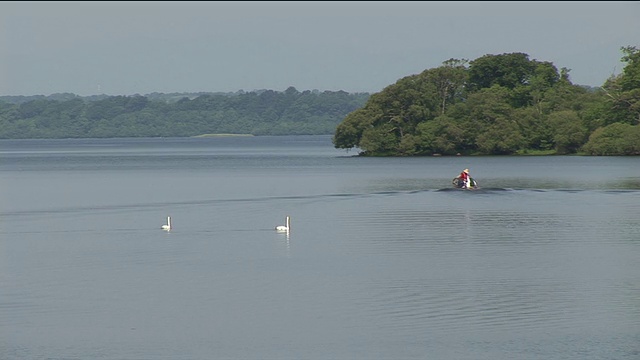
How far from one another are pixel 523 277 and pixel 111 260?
16258 millimetres

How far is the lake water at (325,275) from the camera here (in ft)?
97.5

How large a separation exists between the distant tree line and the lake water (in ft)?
215

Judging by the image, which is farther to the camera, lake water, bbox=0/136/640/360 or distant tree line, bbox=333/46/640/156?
distant tree line, bbox=333/46/640/156

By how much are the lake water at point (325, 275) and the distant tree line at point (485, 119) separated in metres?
65.5

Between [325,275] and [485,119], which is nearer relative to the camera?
[325,275]

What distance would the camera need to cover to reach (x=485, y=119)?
150 meters

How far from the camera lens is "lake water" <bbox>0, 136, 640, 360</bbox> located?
2972cm

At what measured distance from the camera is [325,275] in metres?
40.9

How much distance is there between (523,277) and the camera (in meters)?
39.8

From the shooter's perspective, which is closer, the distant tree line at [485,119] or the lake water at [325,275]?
the lake water at [325,275]

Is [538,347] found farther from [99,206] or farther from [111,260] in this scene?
[99,206]

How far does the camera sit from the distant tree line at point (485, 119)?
481 feet

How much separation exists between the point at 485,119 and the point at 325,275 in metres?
112

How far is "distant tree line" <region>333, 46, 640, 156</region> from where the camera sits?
146625 mm
